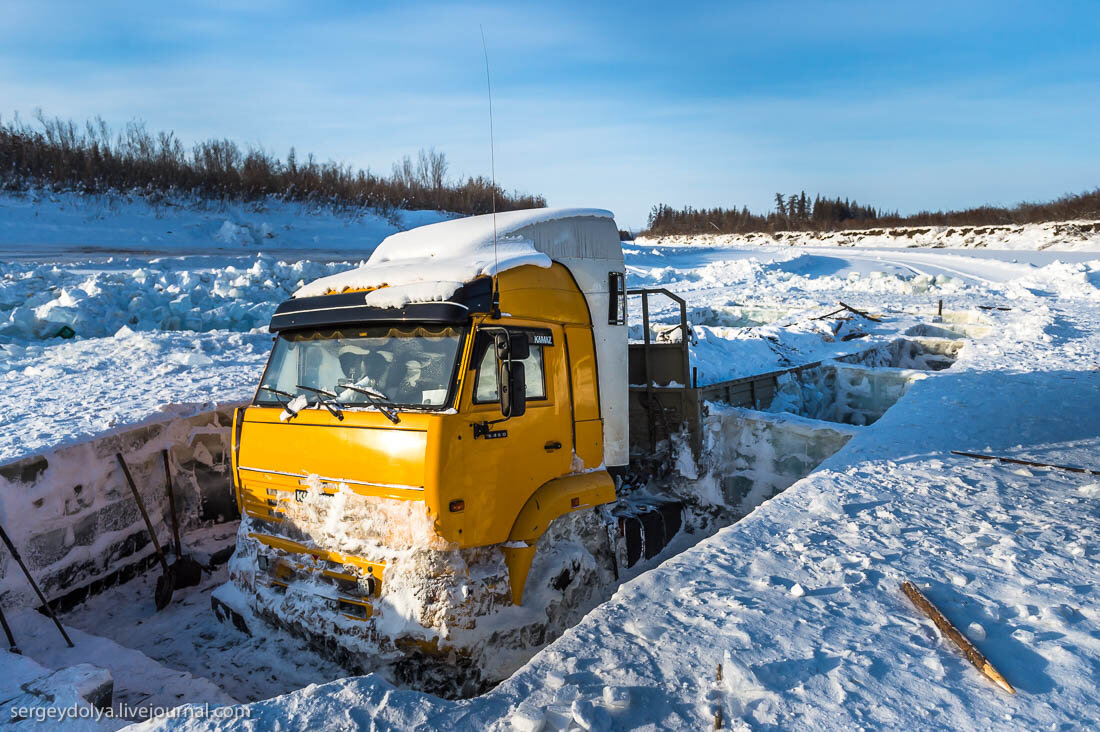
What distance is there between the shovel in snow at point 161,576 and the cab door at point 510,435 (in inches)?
134

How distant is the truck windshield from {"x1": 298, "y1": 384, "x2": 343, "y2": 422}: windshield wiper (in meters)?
0.02

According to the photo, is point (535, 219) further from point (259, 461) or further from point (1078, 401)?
point (1078, 401)

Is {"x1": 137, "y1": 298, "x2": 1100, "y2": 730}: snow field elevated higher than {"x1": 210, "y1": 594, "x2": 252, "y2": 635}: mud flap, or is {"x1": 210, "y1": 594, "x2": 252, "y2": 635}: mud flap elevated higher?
{"x1": 137, "y1": 298, "x2": 1100, "y2": 730}: snow field

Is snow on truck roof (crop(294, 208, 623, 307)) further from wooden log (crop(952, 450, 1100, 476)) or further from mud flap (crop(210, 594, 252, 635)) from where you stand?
wooden log (crop(952, 450, 1100, 476))

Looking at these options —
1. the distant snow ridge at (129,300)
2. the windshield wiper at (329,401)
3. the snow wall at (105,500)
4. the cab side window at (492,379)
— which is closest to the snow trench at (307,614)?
the snow wall at (105,500)

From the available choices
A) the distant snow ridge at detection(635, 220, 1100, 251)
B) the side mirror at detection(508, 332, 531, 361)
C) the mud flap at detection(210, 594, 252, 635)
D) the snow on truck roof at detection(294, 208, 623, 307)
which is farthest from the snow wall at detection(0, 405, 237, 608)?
the distant snow ridge at detection(635, 220, 1100, 251)

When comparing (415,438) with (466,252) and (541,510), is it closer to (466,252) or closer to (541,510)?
(541,510)

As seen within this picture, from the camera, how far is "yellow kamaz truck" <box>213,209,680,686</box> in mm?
4480

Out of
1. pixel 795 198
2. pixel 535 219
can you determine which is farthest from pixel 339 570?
pixel 795 198

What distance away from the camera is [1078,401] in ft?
29.6

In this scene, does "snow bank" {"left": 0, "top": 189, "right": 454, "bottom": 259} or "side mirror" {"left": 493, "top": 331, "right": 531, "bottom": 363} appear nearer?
"side mirror" {"left": 493, "top": 331, "right": 531, "bottom": 363}

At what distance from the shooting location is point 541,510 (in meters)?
5.05

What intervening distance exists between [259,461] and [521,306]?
2.27m

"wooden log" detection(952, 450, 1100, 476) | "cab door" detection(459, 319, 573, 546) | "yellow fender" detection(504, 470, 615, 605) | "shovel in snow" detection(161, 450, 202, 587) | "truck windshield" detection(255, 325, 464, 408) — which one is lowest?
"shovel in snow" detection(161, 450, 202, 587)
